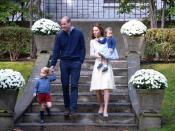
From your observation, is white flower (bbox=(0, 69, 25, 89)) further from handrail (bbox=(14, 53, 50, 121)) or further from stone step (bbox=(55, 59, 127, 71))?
stone step (bbox=(55, 59, 127, 71))

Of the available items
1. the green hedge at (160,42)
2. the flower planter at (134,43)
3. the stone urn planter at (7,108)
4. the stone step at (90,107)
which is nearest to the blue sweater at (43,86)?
the stone urn planter at (7,108)

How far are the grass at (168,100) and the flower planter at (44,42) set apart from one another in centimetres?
238

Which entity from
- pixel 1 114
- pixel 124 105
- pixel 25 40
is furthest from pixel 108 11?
pixel 1 114

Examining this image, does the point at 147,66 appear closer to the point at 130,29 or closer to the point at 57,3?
the point at 130,29

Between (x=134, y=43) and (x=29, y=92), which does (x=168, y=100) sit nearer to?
(x=134, y=43)

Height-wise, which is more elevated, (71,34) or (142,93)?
(71,34)

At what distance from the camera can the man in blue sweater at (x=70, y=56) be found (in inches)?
479

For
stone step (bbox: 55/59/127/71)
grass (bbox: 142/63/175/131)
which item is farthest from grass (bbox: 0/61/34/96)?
grass (bbox: 142/63/175/131)

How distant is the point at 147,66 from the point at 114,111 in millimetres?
3213

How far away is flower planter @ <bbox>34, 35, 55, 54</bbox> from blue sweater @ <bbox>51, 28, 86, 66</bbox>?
10.9 feet

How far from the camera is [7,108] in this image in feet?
39.1

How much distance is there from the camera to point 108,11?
21188mm

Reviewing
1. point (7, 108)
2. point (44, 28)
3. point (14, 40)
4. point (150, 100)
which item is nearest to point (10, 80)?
point (7, 108)

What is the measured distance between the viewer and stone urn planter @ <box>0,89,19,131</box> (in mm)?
11820
